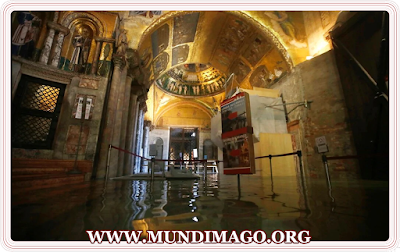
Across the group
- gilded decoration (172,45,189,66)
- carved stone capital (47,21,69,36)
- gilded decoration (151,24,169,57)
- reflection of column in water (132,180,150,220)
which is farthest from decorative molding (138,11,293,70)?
reflection of column in water (132,180,150,220)

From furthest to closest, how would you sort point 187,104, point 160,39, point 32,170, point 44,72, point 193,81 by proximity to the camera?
point 187,104
point 193,81
point 160,39
point 44,72
point 32,170

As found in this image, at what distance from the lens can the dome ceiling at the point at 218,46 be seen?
9016 mm

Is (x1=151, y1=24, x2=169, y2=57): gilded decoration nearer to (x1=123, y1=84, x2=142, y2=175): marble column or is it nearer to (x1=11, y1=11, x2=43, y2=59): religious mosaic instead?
(x1=123, y1=84, x2=142, y2=175): marble column

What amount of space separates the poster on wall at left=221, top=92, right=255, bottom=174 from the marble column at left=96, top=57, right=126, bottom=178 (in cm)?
489

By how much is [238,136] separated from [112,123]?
555 centimetres

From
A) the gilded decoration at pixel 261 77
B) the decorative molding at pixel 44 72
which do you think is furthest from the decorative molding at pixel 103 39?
the gilded decoration at pixel 261 77

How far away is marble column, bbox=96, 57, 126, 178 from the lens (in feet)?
19.1

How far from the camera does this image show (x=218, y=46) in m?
11.9

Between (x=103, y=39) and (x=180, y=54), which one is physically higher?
(x=180, y=54)

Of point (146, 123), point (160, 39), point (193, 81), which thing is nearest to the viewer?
point (160, 39)

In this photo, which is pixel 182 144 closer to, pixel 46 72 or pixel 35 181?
pixel 46 72

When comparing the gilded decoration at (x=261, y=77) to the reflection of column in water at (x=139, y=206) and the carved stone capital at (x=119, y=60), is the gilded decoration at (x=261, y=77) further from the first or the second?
the reflection of column in water at (x=139, y=206)

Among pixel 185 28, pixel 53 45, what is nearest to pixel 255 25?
pixel 185 28

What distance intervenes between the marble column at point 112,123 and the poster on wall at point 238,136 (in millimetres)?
4890
